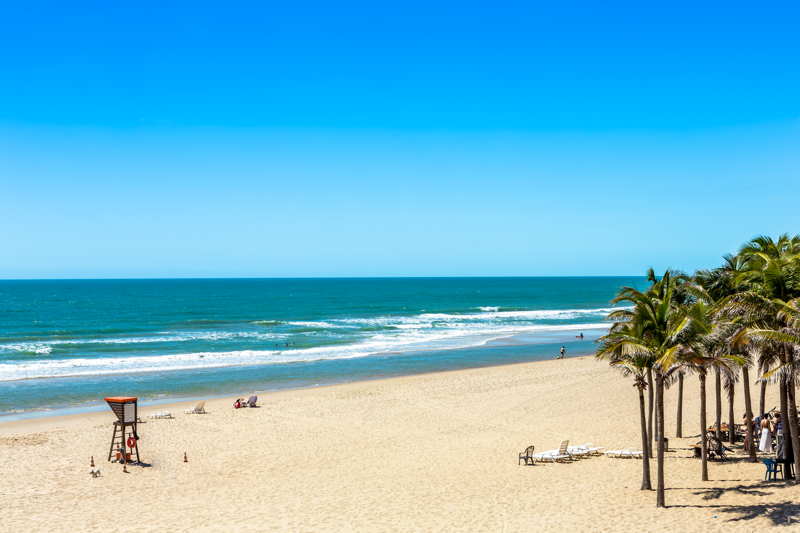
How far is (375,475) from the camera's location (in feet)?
57.4

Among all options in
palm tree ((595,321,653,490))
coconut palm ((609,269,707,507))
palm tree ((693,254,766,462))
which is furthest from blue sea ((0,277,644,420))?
coconut palm ((609,269,707,507))

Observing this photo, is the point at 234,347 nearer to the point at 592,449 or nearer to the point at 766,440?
the point at 592,449

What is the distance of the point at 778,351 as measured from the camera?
526 inches

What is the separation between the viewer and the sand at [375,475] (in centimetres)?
1345

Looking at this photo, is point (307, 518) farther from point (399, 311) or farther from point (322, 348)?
point (399, 311)

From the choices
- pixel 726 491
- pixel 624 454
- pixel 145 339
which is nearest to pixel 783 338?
pixel 726 491

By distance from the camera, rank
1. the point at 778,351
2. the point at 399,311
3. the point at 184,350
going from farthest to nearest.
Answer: the point at 399,311 → the point at 184,350 → the point at 778,351

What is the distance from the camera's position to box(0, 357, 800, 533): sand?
13.4 meters

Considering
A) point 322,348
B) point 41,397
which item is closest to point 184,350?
point 322,348

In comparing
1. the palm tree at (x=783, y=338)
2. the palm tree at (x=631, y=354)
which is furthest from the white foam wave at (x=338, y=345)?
the palm tree at (x=783, y=338)

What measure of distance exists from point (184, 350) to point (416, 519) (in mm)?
39322

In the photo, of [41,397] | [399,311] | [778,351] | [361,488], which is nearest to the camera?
[778,351]

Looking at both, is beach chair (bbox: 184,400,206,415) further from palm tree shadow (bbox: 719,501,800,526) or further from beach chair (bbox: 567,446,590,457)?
palm tree shadow (bbox: 719,501,800,526)

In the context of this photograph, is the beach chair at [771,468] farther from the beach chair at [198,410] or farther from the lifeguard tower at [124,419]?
the beach chair at [198,410]
